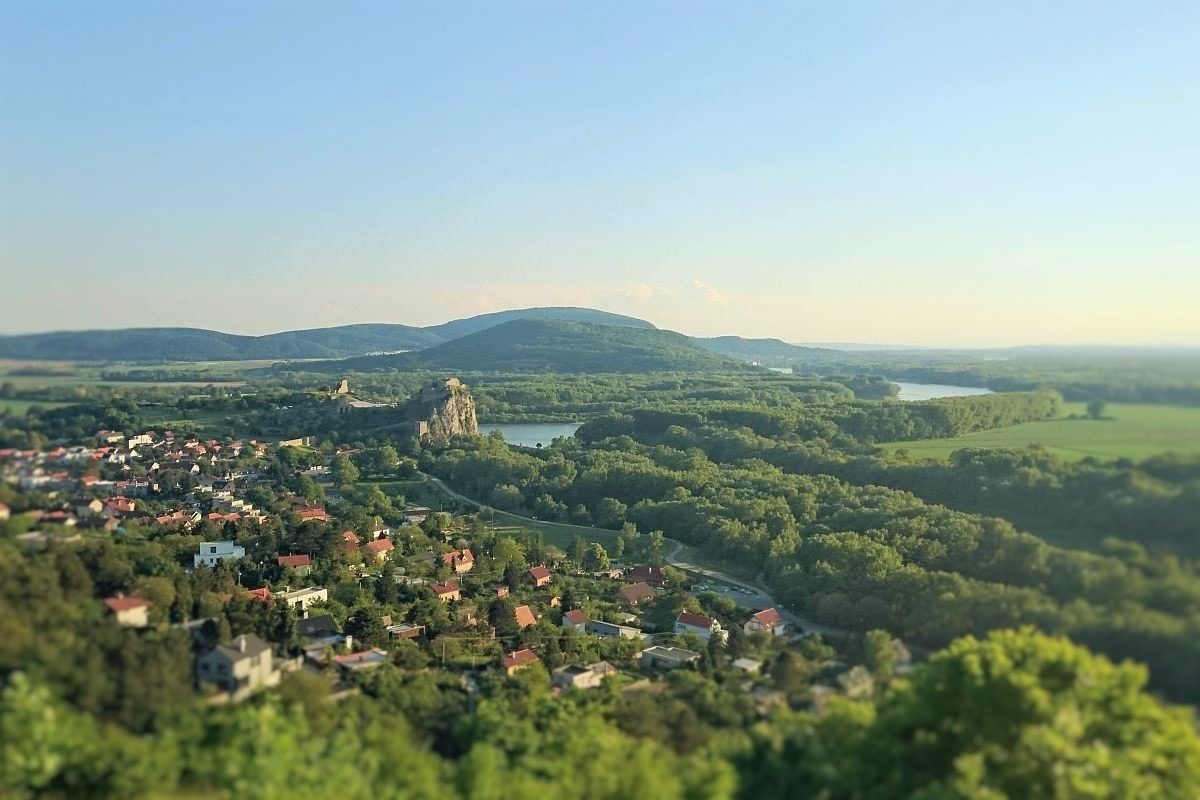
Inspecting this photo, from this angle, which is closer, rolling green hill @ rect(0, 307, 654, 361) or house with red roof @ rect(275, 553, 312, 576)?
rolling green hill @ rect(0, 307, 654, 361)

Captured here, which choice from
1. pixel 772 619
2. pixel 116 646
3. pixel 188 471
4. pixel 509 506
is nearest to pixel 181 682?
pixel 116 646

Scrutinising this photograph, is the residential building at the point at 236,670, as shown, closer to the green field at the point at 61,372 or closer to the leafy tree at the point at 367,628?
the green field at the point at 61,372

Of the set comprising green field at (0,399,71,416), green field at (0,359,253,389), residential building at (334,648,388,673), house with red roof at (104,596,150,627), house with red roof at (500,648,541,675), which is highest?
green field at (0,359,253,389)

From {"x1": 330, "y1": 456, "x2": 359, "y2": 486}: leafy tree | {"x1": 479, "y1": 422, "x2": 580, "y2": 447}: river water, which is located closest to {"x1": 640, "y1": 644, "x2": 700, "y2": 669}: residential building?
{"x1": 330, "y1": 456, "x2": 359, "y2": 486}: leafy tree

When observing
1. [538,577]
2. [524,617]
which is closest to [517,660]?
[524,617]

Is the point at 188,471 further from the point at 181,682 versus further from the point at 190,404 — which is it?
the point at 181,682

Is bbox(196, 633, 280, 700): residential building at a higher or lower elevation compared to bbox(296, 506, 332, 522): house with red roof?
higher

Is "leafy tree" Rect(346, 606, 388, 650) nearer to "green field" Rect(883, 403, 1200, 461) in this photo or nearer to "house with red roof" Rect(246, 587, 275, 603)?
"house with red roof" Rect(246, 587, 275, 603)

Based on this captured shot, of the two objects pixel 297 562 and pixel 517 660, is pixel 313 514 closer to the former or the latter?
Answer: pixel 297 562
